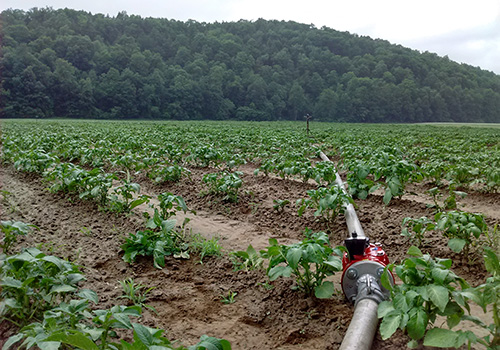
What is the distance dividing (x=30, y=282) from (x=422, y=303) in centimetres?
235

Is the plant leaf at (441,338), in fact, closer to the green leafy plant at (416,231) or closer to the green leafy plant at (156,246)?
the green leafy plant at (416,231)

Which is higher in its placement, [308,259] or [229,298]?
[308,259]

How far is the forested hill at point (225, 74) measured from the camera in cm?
6359

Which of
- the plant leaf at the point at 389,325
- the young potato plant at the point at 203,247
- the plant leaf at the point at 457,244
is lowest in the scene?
the young potato plant at the point at 203,247

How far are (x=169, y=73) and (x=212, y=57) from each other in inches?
826

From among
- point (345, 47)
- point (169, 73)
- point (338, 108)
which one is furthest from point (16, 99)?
point (345, 47)

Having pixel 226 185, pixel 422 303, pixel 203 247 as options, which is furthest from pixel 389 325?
pixel 226 185

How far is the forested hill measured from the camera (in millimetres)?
63594

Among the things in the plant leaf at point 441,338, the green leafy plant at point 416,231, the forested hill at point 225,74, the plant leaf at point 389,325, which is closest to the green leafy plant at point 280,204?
the green leafy plant at point 416,231

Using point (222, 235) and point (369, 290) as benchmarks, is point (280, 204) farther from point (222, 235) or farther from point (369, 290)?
point (369, 290)

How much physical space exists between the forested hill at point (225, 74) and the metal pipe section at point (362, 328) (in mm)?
60016

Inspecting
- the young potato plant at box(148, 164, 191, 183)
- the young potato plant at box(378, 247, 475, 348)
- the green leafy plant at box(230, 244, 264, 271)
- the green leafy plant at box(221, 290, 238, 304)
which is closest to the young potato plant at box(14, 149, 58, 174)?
the young potato plant at box(148, 164, 191, 183)

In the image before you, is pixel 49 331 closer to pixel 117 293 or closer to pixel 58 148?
pixel 117 293

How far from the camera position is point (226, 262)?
3.82 meters
